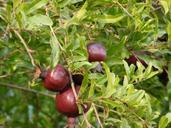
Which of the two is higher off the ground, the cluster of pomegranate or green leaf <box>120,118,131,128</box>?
the cluster of pomegranate

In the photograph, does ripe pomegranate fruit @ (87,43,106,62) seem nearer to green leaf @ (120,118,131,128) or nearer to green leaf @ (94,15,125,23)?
green leaf @ (94,15,125,23)

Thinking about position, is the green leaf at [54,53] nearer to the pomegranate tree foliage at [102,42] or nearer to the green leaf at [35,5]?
the pomegranate tree foliage at [102,42]

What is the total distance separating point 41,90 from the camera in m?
3.08

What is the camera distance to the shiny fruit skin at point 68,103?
159 centimetres

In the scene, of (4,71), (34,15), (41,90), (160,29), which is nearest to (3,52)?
(4,71)

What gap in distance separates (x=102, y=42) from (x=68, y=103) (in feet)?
1.07

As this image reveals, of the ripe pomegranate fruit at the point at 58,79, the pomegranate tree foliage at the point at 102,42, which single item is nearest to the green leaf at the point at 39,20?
the pomegranate tree foliage at the point at 102,42

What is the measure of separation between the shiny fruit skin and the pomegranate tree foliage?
1.5 inches

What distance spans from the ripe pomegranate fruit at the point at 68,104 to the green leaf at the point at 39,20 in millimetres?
199

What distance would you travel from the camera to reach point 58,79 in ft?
5.23

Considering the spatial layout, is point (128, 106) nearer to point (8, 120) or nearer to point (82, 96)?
point (82, 96)

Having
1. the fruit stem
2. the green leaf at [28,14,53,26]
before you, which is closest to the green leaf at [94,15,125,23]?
the green leaf at [28,14,53,26]

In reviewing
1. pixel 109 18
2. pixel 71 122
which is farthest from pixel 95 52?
pixel 71 122

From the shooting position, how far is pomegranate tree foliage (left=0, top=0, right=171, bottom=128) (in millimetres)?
1575
